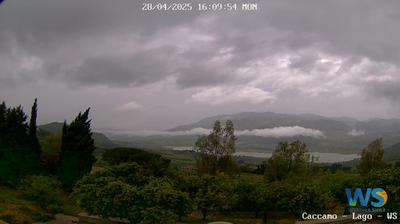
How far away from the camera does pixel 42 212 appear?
2831 centimetres

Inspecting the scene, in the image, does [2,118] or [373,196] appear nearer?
[373,196]

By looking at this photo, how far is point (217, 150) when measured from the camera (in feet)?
127

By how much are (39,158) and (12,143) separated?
290 cm

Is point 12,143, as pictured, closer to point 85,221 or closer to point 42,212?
point 42,212

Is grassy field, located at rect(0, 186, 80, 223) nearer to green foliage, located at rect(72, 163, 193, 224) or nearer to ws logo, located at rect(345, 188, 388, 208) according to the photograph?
green foliage, located at rect(72, 163, 193, 224)

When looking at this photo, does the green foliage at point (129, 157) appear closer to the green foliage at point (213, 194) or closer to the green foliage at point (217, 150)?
the green foliage at point (217, 150)

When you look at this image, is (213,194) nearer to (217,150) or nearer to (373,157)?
(217,150)

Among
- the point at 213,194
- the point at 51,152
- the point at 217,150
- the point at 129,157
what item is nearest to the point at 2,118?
the point at 51,152

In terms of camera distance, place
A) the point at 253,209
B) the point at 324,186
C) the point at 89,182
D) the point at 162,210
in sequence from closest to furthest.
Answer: the point at 162,210, the point at 89,182, the point at 253,209, the point at 324,186

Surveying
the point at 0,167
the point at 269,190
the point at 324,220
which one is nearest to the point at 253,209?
the point at 269,190

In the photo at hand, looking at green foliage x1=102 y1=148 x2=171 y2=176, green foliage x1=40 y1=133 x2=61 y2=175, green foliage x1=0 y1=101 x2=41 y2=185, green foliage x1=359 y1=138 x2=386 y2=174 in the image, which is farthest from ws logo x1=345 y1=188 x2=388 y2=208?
green foliage x1=40 y1=133 x2=61 y2=175

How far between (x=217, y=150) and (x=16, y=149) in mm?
19658

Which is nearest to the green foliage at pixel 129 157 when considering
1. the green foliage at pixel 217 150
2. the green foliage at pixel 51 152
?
the green foliage at pixel 217 150

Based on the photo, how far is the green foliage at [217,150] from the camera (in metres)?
38.1
